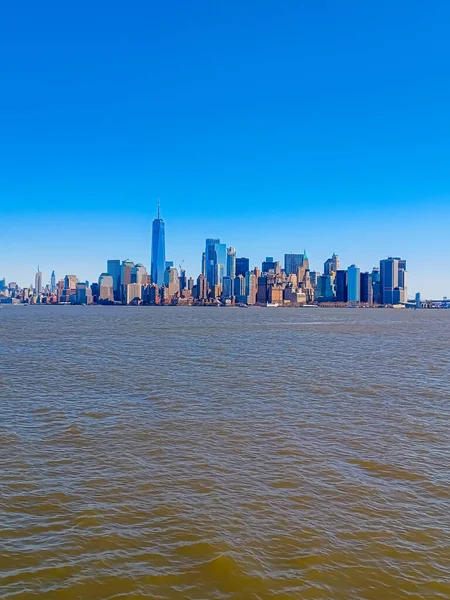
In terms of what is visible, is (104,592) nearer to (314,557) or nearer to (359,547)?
(314,557)

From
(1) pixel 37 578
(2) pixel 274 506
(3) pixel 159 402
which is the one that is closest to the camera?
(1) pixel 37 578

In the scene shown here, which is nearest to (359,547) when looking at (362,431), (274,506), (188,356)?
(274,506)

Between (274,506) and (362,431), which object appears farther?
(362,431)

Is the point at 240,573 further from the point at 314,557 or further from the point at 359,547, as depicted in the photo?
the point at 359,547

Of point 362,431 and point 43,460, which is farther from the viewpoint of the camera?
point 362,431

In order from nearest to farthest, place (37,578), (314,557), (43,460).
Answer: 1. (37,578)
2. (314,557)
3. (43,460)

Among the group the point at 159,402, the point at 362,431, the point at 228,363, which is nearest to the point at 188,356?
the point at 228,363
